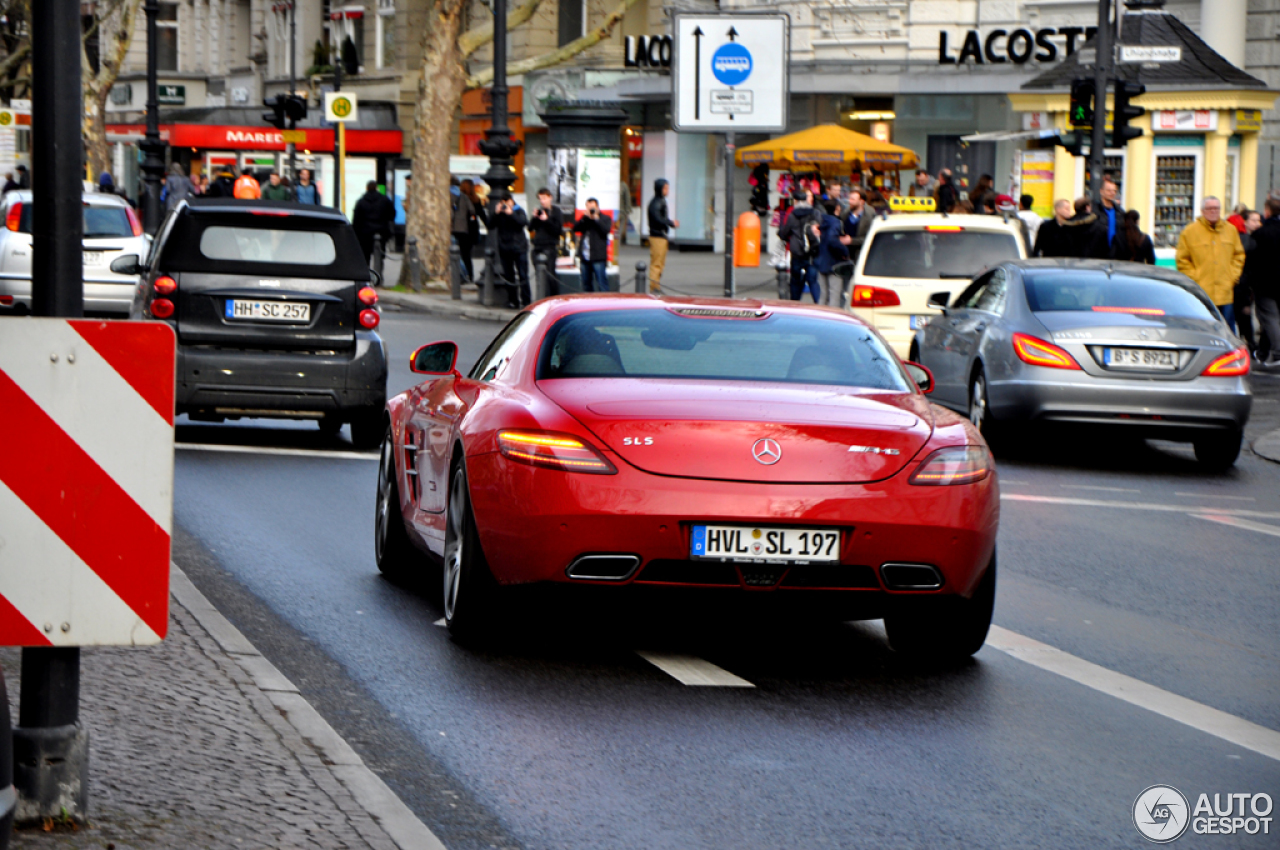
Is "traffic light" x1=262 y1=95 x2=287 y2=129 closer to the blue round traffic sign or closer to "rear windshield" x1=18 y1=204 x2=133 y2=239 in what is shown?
"rear windshield" x1=18 y1=204 x2=133 y2=239

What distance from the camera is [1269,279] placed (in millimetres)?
21688

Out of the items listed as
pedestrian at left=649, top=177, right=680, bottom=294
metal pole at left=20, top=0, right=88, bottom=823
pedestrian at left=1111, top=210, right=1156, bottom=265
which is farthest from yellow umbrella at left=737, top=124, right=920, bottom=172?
metal pole at left=20, top=0, right=88, bottom=823

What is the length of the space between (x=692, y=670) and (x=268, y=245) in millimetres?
7679

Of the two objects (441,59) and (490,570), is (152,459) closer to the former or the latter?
(490,570)

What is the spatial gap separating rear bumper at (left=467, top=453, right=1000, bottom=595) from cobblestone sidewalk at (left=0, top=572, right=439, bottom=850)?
0.97 metres

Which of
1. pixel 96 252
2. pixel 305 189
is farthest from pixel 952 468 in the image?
pixel 305 189

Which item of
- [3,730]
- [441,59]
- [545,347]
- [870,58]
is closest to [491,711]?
[545,347]

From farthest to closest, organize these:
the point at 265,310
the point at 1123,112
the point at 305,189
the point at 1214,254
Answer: the point at 305,189, the point at 1123,112, the point at 1214,254, the point at 265,310

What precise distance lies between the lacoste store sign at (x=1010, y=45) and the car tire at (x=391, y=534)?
33038mm

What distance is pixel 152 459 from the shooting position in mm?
4496

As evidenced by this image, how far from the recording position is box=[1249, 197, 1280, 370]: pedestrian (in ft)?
70.3

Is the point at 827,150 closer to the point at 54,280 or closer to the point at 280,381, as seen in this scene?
the point at 280,381

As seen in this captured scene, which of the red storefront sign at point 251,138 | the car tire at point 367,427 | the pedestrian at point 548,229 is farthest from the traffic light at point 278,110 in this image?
the car tire at point 367,427

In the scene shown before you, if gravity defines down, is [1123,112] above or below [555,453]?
above
